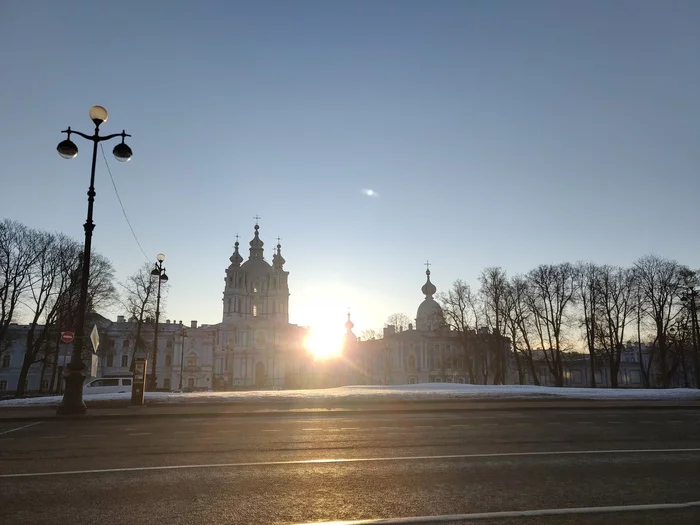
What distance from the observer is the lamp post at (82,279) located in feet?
55.7

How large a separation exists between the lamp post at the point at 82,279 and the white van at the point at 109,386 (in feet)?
49.2

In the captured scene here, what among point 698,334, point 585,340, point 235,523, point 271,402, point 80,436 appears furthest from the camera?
point 585,340

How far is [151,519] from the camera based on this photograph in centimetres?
536

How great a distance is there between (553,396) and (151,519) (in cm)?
2528

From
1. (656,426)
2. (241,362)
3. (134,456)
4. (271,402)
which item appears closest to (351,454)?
(134,456)

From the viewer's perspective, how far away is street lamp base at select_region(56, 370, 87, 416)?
16828mm

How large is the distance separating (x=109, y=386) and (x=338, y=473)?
29232 mm

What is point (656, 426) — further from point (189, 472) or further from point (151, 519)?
point (151, 519)

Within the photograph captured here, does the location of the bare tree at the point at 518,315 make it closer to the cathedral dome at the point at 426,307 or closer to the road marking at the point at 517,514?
the cathedral dome at the point at 426,307

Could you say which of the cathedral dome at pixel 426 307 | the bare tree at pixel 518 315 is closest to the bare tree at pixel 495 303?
the bare tree at pixel 518 315

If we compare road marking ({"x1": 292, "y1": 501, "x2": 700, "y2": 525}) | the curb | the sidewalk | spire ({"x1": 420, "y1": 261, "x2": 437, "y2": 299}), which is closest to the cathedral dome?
spire ({"x1": 420, "y1": 261, "x2": 437, "y2": 299})

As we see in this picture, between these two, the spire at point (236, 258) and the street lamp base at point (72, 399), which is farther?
the spire at point (236, 258)

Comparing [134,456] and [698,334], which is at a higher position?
[698,334]

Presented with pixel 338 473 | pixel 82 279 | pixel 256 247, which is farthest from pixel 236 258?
pixel 338 473
